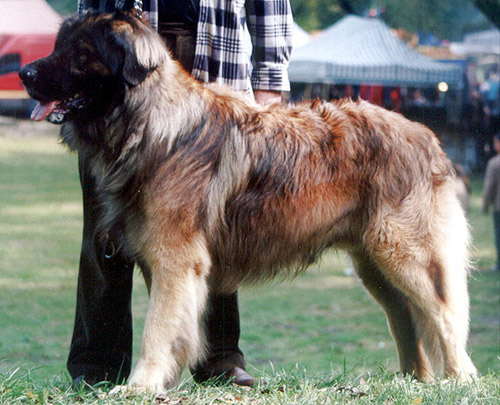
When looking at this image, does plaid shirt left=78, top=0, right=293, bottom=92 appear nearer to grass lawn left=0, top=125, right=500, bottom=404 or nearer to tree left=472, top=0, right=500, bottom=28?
grass lawn left=0, top=125, right=500, bottom=404

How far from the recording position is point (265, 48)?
12.3 ft

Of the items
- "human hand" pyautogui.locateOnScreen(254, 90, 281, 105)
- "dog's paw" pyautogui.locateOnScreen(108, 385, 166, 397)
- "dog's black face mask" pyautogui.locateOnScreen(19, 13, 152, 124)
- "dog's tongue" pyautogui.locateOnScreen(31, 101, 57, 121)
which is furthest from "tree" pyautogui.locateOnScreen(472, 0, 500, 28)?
"dog's paw" pyautogui.locateOnScreen(108, 385, 166, 397)

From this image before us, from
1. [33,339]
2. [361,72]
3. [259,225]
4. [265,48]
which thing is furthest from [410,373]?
[361,72]

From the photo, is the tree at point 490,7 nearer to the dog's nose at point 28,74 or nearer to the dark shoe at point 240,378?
the dark shoe at point 240,378

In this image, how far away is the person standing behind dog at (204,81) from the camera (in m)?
3.51

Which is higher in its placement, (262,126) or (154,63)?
(154,63)

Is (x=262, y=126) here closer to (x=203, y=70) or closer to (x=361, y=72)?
(x=203, y=70)

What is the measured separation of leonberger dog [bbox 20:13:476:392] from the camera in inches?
126

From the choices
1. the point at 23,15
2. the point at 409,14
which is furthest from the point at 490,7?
the point at 23,15

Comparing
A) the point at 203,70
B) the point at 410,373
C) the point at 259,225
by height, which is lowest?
the point at 410,373

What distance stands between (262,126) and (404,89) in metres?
12.8

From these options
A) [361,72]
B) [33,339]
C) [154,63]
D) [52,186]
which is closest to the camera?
[154,63]

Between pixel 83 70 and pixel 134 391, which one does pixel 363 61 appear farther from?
pixel 134 391

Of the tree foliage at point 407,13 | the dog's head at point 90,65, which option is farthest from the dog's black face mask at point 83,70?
the tree foliage at point 407,13
